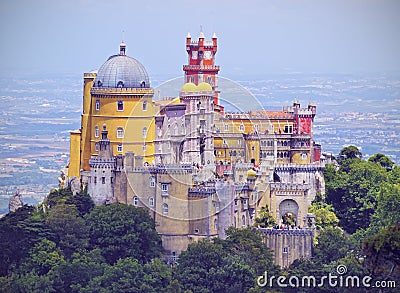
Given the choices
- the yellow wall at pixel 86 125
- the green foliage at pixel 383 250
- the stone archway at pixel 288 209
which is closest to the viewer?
the green foliage at pixel 383 250

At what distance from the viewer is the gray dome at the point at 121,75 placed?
296 ft

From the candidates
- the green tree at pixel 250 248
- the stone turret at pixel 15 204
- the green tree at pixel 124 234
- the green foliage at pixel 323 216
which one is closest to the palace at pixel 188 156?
the green foliage at pixel 323 216

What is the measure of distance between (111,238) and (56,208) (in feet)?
16.4

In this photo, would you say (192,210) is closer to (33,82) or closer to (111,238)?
(111,238)

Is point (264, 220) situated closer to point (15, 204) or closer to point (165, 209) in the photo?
point (165, 209)

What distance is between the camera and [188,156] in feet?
298

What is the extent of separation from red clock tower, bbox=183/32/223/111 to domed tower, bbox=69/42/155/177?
1599cm

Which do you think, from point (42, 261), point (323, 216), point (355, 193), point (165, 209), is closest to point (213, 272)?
point (165, 209)

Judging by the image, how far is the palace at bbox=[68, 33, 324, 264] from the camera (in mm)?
82188

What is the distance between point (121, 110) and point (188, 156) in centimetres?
591

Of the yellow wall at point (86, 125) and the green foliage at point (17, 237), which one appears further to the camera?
the yellow wall at point (86, 125)

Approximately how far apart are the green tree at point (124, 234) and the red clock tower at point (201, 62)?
26.3 meters

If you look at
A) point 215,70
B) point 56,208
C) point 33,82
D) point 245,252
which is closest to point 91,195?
point 56,208

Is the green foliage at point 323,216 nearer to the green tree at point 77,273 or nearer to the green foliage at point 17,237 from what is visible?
the green tree at point 77,273
